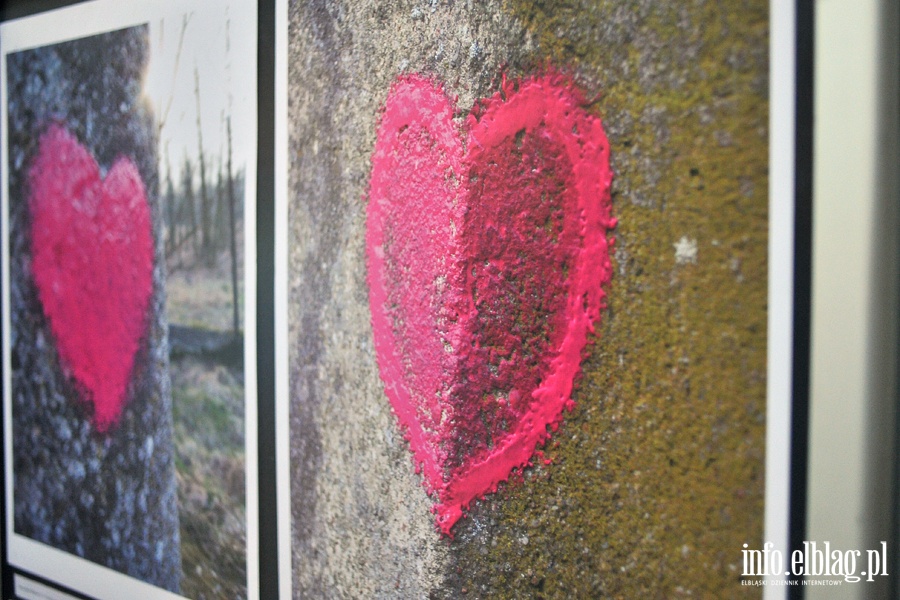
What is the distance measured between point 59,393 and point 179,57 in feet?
2.94

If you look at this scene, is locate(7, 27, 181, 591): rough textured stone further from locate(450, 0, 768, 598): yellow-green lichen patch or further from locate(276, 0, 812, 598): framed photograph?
locate(450, 0, 768, 598): yellow-green lichen patch

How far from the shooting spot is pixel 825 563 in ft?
2.29

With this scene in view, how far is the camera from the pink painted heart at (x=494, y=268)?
0.83 meters

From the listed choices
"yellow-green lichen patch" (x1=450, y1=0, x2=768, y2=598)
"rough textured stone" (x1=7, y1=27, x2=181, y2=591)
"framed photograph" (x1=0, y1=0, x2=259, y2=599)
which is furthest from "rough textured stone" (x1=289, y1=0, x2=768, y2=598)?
"rough textured stone" (x1=7, y1=27, x2=181, y2=591)

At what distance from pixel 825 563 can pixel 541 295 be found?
47 cm

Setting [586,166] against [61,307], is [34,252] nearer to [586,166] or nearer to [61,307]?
[61,307]

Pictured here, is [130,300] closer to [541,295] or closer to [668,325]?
[541,295]

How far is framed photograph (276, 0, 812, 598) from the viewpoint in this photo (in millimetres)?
710

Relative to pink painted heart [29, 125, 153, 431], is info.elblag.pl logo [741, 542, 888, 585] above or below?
below

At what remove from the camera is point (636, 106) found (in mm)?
774

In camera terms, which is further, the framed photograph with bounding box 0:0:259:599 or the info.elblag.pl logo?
the framed photograph with bounding box 0:0:259:599

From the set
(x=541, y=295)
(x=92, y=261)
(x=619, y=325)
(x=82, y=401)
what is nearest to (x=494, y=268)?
(x=541, y=295)

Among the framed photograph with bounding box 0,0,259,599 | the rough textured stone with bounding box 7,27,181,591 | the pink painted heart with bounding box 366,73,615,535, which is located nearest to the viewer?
the pink painted heart with bounding box 366,73,615,535

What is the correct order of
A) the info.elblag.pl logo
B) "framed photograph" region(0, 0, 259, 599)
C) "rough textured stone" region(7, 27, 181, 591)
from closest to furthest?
the info.elblag.pl logo < "framed photograph" region(0, 0, 259, 599) < "rough textured stone" region(7, 27, 181, 591)
